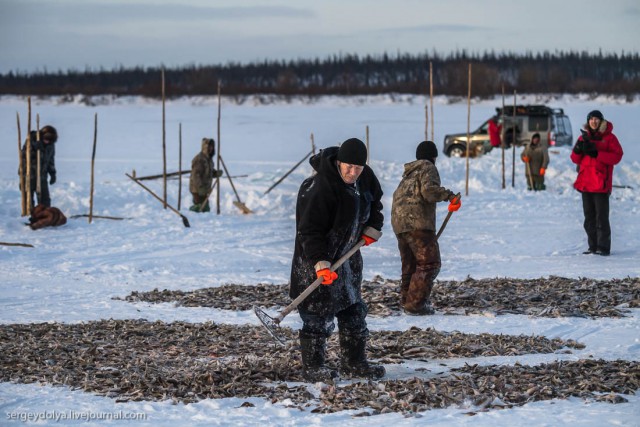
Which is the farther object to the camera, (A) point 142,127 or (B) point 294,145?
(A) point 142,127

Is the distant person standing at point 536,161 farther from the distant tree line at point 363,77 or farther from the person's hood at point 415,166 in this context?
the distant tree line at point 363,77

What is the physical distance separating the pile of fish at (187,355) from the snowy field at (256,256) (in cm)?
18

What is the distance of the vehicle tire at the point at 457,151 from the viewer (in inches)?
991

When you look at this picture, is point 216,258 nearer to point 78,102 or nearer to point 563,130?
point 563,130

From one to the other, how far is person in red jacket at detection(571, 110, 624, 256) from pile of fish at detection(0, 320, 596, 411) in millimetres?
4640

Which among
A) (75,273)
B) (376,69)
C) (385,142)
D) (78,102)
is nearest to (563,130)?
(385,142)

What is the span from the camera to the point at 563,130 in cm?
2503

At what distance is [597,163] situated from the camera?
35.4ft

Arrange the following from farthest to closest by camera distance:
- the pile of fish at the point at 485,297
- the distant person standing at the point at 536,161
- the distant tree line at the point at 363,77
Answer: the distant tree line at the point at 363,77, the distant person standing at the point at 536,161, the pile of fish at the point at 485,297

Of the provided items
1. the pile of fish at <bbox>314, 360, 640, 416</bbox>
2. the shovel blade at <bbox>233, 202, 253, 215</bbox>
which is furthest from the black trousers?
the shovel blade at <bbox>233, 202, 253, 215</bbox>

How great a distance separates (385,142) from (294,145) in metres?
3.20

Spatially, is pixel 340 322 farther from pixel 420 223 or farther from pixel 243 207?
pixel 243 207

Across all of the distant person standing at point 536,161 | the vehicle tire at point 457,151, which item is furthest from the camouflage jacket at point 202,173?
the vehicle tire at point 457,151

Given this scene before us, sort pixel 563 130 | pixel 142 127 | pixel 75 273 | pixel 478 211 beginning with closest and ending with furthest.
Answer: pixel 75 273, pixel 478 211, pixel 563 130, pixel 142 127
